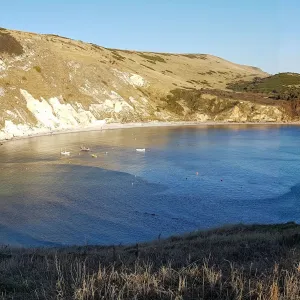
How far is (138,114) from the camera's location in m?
134

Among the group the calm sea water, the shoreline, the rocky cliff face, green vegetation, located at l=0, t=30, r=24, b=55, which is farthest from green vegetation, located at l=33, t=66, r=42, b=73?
the calm sea water

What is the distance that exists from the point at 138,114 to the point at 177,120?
1658 centimetres

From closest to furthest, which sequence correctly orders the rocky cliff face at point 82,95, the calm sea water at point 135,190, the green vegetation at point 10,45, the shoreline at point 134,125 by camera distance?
1. the calm sea water at point 135,190
2. the shoreline at point 134,125
3. the rocky cliff face at point 82,95
4. the green vegetation at point 10,45

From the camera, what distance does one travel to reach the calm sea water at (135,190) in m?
32.7

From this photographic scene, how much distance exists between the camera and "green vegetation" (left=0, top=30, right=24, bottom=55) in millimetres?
119562

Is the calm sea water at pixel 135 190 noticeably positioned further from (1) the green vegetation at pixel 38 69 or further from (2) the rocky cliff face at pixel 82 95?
(1) the green vegetation at pixel 38 69

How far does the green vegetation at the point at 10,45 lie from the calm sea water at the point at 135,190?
49.8m

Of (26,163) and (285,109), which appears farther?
(285,109)

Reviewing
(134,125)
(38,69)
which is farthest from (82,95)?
(134,125)

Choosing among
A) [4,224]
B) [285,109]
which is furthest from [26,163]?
[285,109]

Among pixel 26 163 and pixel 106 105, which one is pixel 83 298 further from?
pixel 106 105

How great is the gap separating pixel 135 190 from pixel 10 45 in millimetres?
96413

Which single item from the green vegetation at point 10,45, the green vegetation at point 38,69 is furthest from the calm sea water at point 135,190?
the green vegetation at point 10,45

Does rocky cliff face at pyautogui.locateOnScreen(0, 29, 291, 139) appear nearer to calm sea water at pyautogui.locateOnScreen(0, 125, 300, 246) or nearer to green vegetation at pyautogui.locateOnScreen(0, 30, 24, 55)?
green vegetation at pyautogui.locateOnScreen(0, 30, 24, 55)
